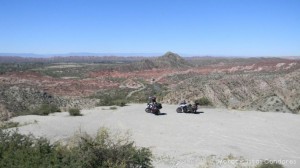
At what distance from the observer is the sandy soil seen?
18.9 m

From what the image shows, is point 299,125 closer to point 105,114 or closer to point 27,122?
point 105,114

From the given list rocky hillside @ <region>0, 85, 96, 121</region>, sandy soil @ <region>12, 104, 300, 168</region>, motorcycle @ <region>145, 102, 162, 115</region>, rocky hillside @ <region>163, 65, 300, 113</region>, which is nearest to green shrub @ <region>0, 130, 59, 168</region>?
sandy soil @ <region>12, 104, 300, 168</region>

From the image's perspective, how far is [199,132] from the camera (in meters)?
25.1

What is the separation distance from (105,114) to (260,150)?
1609cm

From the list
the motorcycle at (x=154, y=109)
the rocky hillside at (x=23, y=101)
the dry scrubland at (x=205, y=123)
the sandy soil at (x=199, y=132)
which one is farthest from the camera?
the rocky hillside at (x=23, y=101)

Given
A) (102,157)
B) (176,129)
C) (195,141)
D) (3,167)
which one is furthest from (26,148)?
(176,129)

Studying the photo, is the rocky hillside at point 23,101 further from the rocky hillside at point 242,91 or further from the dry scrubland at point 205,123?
the rocky hillside at point 242,91

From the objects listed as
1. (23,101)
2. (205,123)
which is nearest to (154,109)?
(205,123)

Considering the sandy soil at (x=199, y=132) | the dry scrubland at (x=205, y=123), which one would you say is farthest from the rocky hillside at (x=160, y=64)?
the sandy soil at (x=199, y=132)

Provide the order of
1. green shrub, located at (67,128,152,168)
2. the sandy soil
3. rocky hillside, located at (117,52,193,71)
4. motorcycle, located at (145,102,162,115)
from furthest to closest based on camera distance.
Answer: rocky hillside, located at (117,52,193,71)
motorcycle, located at (145,102,162,115)
the sandy soil
green shrub, located at (67,128,152,168)

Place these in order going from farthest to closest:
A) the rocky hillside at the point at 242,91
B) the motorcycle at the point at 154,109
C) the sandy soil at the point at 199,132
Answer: the rocky hillside at the point at 242,91, the motorcycle at the point at 154,109, the sandy soil at the point at 199,132

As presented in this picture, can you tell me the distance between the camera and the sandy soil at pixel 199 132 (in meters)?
18.9

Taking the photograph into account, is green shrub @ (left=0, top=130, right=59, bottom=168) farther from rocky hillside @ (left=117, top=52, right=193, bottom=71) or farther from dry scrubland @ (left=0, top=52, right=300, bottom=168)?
rocky hillside @ (left=117, top=52, right=193, bottom=71)

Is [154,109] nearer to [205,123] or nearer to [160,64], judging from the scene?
[205,123]
